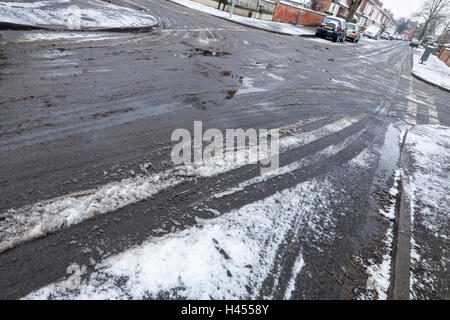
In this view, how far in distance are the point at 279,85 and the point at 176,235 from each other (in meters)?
5.27

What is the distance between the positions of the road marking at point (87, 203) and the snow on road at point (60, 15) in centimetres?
702

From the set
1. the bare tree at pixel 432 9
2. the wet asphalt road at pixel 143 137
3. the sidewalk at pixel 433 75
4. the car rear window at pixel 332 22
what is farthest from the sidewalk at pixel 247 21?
the bare tree at pixel 432 9

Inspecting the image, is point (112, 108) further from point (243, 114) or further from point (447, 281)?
point (447, 281)

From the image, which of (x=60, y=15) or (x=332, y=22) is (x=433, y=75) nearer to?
(x=332, y=22)

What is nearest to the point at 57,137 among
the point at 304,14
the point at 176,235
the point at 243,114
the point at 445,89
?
the point at 176,235

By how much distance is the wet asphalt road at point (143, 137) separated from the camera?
1.86 m

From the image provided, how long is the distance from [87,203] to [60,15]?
28.4ft

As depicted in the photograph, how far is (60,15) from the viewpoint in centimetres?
792

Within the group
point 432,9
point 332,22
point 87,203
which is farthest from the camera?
point 432,9

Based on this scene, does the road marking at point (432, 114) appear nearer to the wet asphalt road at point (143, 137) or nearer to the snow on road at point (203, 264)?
the wet asphalt road at point (143, 137)

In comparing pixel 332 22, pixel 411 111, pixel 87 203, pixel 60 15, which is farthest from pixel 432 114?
pixel 332 22

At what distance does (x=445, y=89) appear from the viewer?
12359mm

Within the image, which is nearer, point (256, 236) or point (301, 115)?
point (256, 236)
